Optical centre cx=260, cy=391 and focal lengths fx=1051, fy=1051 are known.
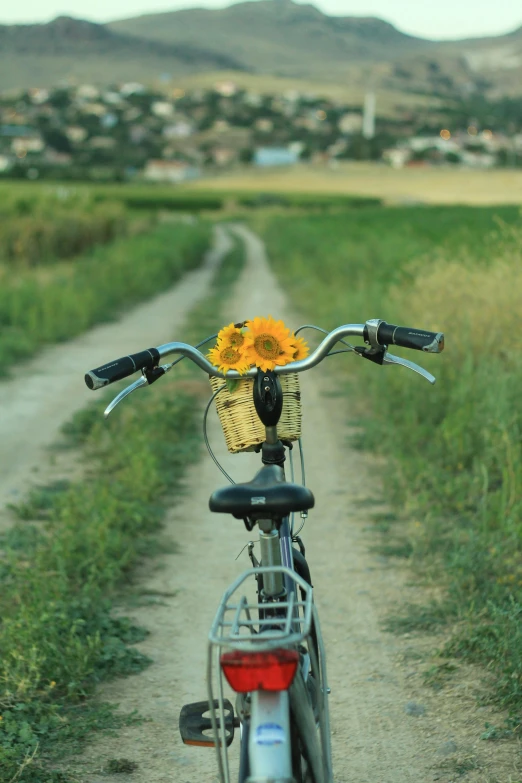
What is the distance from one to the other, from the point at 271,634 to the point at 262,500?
0.32 metres

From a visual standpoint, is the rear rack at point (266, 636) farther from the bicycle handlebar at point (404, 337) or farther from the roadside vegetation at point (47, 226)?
the roadside vegetation at point (47, 226)

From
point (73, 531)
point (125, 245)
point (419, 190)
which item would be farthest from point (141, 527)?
point (419, 190)

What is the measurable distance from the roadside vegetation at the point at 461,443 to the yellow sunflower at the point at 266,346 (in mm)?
1704

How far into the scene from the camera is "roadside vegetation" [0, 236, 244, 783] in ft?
11.7

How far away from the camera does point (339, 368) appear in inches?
445

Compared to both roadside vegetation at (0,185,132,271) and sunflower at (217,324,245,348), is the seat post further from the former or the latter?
roadside vegetation at (0,185,132,271)

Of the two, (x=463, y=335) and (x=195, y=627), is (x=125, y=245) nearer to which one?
(x=463, y=335)

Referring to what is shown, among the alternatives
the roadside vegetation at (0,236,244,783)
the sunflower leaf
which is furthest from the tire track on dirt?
the sunflower leaf

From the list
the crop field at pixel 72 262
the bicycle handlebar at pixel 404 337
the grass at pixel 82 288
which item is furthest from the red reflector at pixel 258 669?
the crop field at pixel 72 262

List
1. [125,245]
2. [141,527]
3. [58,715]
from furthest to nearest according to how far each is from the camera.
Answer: [125,245], [141,527], [58,715]

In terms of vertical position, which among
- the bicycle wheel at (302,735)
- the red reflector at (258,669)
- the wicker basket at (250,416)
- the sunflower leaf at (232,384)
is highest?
the sunflower leaf at (232,384)

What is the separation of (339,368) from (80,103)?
15818 cm

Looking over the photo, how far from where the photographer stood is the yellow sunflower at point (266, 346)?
2.67 m

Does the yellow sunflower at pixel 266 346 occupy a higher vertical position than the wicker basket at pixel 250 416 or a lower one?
higher
